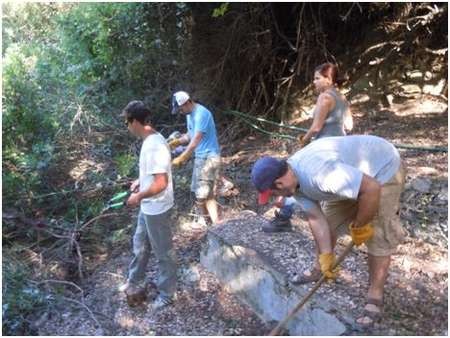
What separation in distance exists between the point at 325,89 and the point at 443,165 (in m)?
1.83

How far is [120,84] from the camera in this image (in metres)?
8.59

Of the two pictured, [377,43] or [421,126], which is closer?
[421,126]

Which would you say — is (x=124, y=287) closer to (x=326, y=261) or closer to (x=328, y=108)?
(x=326, y=261)

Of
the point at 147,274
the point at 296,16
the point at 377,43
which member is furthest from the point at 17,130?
the point at 377,43

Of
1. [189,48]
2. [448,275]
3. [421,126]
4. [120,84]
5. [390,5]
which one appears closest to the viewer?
[448,275]

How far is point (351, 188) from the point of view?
7.79ft

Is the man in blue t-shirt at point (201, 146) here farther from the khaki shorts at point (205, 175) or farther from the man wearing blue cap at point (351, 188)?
the man wearing blue cap at point (351, 188)

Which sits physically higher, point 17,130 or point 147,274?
point 17,130

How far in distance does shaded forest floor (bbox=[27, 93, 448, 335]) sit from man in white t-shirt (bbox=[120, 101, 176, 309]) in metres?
0.27

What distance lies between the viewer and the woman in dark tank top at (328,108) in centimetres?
379

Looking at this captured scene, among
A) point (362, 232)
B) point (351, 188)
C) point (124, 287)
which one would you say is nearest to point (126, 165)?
point (124, 287)

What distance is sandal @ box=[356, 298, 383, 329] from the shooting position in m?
2.90

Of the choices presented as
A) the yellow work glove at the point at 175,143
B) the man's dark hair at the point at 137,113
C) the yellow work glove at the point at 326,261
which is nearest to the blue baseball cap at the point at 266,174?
the yellow work glove at the point at 326,261

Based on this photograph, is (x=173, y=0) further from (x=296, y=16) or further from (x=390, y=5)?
(x=390, y=5)
